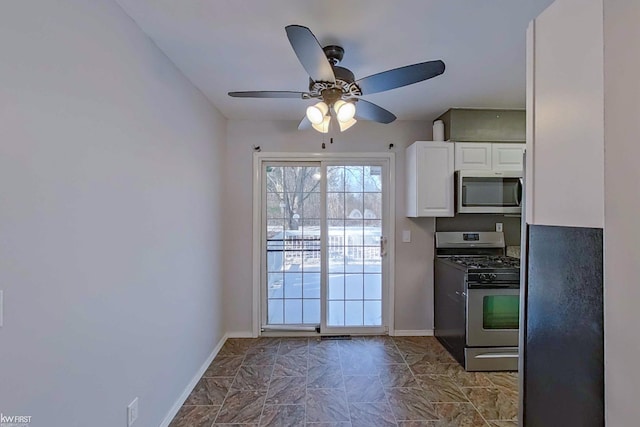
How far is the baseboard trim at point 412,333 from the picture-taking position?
3.93 metres

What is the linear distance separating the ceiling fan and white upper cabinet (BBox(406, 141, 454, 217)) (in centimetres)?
114

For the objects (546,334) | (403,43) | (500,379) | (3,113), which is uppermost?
(403,43)

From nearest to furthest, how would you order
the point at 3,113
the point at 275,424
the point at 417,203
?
the point at 3,113 < the point at 275,424 < the point at 417,203

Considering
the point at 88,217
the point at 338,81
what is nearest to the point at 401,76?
the point at 338,81

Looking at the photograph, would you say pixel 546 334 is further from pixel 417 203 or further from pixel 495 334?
pixel 417 203

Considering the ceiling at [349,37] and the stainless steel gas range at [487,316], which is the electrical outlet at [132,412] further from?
the stainless steel gas range at [487,316]

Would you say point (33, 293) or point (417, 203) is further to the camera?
point (417, 203)

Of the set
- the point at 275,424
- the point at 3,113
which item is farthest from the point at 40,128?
the point at 275,424

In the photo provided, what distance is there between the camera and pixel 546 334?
115 centimetres

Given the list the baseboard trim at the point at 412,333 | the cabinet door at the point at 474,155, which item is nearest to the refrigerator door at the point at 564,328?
the cabinet door at the point at 474,155

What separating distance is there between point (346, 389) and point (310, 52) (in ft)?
8.06

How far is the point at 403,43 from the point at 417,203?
1.78m

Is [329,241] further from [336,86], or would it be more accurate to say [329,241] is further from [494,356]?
[336,86]

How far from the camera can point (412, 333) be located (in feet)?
12.9
